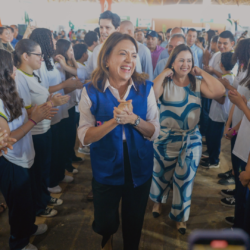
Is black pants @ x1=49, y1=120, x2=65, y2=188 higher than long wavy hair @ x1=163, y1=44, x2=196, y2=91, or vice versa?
long wavy hair @ x1=163, y1=44, x2=196, y2=91

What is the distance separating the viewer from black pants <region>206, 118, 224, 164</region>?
3.32m

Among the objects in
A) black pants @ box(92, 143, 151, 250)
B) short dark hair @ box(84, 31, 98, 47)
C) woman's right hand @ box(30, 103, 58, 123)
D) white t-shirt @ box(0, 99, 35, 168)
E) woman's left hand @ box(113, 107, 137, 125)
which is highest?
short dark hair @ box(84, 31, 98, 47)

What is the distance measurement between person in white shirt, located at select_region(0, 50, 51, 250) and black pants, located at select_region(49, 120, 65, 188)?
743mm

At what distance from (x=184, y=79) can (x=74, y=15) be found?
20.4 meters

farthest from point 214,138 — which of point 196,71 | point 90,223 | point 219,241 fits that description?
point 219,241

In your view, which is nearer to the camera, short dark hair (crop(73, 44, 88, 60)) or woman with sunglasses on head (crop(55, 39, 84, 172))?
woman with sunglasses on head (crop(55, 39, 84, 172))

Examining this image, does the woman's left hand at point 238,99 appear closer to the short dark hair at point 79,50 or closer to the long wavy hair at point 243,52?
the long wavy hair at point 243,52

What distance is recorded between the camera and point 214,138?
3.38 meters

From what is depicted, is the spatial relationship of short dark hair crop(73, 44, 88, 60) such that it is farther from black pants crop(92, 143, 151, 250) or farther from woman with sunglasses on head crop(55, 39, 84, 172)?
black pants crop(92, 143, 151, 250)

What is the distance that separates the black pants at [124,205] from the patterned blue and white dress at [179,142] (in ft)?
2.03

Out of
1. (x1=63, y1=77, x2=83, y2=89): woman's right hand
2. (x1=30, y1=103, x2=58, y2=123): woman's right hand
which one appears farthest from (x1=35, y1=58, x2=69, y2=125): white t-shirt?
(x1=30, y1=103, x2=58, y2=123): woman's right hand

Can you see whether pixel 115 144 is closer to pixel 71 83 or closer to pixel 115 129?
pixel 115 129

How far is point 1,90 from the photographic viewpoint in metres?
1.57

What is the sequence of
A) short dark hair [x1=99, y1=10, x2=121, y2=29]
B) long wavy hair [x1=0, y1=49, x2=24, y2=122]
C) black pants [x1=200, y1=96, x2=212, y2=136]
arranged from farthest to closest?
1. black pants [x1=200, y1=96, x2=212, y2=136]
2. short dark hair [x1=99, y1=10, x2=121, y2=29]
3. long wavy hair [x1=0, y1=49, x2=24, y2=122]
